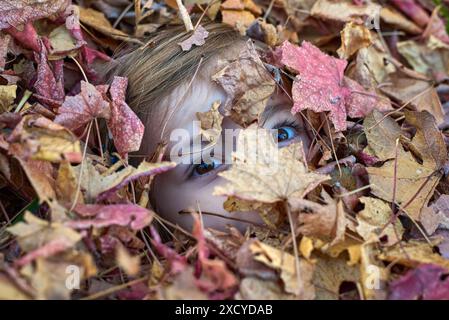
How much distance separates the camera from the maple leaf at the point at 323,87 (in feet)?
3.92

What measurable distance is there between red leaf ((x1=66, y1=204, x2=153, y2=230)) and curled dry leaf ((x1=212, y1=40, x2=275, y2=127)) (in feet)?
1.16

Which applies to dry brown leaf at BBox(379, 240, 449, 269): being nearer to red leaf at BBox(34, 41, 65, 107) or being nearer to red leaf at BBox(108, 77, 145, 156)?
red leaf at BBox(108, 77, 145, 156)

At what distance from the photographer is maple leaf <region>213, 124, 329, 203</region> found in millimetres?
922

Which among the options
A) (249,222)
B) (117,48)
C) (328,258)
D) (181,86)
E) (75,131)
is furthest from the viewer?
(117,48)

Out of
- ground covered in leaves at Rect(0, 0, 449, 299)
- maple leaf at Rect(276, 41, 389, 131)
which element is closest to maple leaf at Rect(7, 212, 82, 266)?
ground covered in leaves at Rect(0, 0, 449, 299)

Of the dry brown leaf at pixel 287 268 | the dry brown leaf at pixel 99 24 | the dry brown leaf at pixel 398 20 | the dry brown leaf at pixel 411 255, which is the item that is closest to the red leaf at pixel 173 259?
the dry brown leaf at pixel 287 268

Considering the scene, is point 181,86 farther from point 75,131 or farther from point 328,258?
point 328,258

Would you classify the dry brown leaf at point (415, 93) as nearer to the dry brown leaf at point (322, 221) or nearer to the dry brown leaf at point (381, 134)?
the dry brown leaf at point (381, 134)

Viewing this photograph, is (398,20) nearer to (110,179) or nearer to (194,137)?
(194,137)
